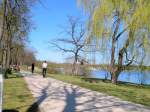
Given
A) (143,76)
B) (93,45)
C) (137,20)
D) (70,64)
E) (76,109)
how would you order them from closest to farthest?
(76,109) → (137,20) → (93,45) → (143,76) → (70,64)

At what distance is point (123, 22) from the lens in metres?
25.3

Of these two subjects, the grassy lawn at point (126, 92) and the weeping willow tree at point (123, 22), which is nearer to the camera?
the grassy lawn at point (126, 92)

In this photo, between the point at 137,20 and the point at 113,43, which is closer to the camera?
the point at 137,20

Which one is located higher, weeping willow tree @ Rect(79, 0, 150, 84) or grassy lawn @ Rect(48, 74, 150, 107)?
weeping willow tree @ Rect(79, 0, 150, 84)

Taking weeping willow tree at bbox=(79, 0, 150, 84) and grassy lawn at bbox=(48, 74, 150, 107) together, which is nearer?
grassy lawn at bbox=(48, 74, 150, 107)

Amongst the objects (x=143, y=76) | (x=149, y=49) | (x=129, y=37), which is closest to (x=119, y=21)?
(x=129, y=37)

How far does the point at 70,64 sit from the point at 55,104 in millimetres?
54540

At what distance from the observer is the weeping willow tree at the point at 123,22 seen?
919 inches

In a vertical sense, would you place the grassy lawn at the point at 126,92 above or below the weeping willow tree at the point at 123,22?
below

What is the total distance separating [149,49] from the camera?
2423cm

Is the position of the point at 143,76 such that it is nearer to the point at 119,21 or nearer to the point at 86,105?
the point at 119,21

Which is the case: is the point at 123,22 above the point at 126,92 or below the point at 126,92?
above

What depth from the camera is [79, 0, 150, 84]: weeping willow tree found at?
76.6 feet

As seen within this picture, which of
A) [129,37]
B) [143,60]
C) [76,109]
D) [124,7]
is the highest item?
[124,7]
